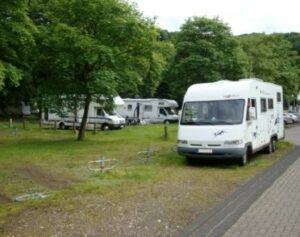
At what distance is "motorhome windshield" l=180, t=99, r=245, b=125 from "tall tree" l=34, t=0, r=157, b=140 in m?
8.74

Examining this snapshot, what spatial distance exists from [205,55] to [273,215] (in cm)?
3527

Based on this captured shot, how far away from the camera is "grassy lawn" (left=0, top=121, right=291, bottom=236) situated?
26.9 feet

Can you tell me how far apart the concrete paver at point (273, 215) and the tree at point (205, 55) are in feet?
101

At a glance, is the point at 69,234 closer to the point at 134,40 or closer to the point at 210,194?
the point at 210,194

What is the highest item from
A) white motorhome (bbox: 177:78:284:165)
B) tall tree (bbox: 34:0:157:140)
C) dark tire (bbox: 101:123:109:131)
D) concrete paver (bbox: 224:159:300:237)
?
tall tree (bbox: 34:0:157:140)

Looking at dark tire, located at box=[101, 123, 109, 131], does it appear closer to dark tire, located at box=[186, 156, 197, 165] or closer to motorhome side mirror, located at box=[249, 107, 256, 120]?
dark tire, located at box=[186, 156, 197, 165]

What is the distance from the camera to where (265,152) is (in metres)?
20.6

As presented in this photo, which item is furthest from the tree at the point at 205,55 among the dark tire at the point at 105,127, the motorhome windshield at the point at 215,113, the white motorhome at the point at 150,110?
the motorhome windshield at the point at 215,113

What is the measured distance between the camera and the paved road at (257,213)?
7.90m

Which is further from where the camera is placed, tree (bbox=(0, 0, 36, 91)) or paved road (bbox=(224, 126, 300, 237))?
tree (bbox=(0, 0, 36, 91))

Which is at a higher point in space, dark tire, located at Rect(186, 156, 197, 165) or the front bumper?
the front bumper

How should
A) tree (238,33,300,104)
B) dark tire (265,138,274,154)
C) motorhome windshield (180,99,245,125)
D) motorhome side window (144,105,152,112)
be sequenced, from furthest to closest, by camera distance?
motorhome side window (144,105,152,112), tree (238,33,300,104), dark tire (265,138,274,154), motorhome windshield (180,99,245,125)

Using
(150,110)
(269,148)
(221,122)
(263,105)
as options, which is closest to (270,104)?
(263,105)

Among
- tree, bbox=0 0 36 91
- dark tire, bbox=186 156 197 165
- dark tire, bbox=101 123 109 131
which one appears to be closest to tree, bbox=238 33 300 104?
dark tire, bbox=101 123 109 131
